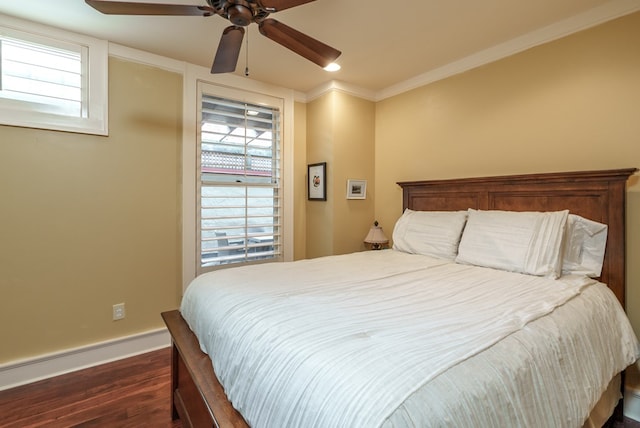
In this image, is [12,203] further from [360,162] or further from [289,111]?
[360,162]

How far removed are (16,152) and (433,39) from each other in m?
3.16

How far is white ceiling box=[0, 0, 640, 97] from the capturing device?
78.2 inches

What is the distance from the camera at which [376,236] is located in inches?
127

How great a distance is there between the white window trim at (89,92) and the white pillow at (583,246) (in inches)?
136

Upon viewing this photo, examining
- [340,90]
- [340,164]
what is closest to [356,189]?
[340,164]

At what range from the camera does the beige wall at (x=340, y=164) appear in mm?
3271

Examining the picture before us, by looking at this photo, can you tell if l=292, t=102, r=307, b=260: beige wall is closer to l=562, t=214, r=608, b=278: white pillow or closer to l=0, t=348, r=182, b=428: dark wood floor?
l=0, t=348, r=182, b=428: dark wood floor

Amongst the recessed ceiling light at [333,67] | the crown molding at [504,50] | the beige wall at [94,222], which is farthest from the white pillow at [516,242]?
the beige wall at [94,222]

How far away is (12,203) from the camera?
2148 mm

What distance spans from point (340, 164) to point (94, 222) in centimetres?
227

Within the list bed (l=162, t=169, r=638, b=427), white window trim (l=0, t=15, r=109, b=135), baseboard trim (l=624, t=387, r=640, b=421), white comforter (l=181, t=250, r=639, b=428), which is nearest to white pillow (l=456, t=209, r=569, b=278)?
bed (l=162, t=169, r=638, b=427)

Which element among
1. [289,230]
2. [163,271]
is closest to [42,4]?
[163,271]

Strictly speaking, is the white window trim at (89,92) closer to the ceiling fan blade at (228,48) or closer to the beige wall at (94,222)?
the beige wall at (94,222)

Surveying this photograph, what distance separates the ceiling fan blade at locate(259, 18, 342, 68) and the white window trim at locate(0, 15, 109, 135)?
5.28ft
